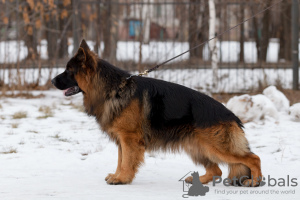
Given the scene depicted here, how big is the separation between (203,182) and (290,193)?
946 millimetres

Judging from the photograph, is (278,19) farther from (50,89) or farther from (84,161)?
(84,161)

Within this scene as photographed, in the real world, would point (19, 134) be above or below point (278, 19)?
below

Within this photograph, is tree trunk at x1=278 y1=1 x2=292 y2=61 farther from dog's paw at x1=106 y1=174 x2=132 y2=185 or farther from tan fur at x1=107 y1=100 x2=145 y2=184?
dog's paw at x1=106 y1=174 x2=132 y2=185

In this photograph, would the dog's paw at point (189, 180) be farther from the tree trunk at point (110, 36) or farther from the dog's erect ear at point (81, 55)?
the tree trunk at point (110, 36)

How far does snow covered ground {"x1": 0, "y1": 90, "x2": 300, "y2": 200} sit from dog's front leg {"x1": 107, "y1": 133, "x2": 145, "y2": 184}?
0.39 feet

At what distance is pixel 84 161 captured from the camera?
6.19m

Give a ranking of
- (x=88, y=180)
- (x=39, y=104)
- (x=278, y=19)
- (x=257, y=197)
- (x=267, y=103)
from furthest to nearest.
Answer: (x=278, y=19), (x=39, y=104), (x=267, y=103), (x=88, y=180), (x=257, y=197)

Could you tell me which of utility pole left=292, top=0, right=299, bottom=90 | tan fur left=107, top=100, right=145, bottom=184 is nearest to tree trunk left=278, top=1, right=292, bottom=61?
utility pole left=292, top=0, right=299, bottom=90

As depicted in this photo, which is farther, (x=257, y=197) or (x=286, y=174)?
(x=286, y=174)

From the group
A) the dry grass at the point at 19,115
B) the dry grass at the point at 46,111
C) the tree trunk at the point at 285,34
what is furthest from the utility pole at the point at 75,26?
the tree trunk at the point at 285,34

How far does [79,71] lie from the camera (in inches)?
202

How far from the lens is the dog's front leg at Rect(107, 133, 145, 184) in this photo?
16.8ft

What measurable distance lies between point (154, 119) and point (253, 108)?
391 centimetres

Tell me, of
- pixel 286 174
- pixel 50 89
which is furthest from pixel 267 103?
pixel 50 89
